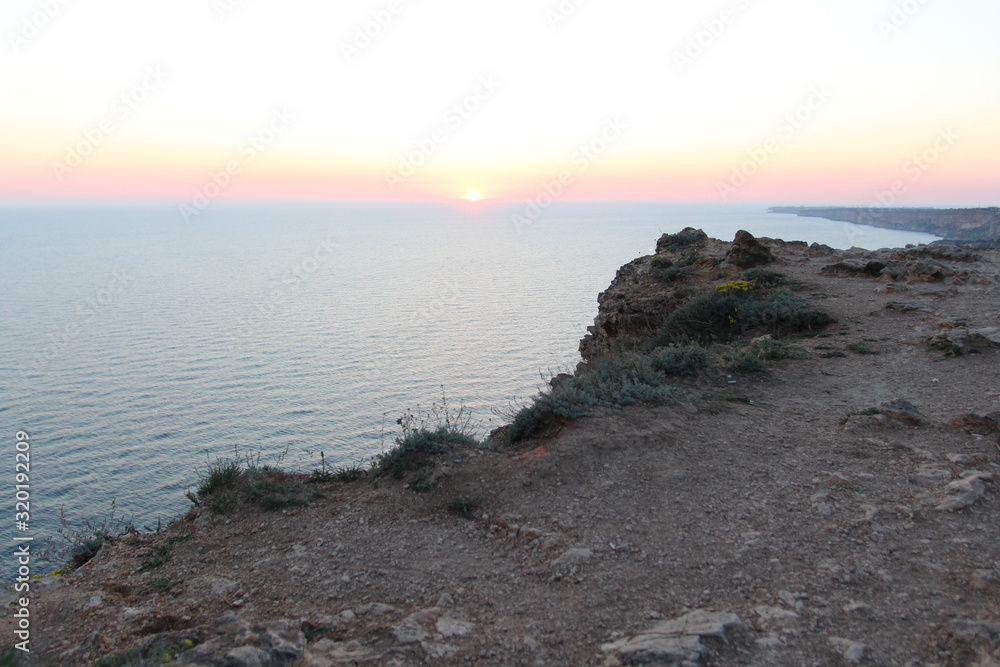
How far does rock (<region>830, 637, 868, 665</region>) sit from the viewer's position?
3504mm

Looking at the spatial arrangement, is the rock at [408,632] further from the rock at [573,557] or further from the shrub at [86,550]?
the shrub at [86,550]

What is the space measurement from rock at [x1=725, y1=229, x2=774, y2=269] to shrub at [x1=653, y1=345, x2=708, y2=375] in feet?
28.6

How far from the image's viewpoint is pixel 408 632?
399 cm

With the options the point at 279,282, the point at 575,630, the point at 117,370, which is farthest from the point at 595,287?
the point at 575,630

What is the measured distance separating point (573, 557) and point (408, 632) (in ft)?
4.92

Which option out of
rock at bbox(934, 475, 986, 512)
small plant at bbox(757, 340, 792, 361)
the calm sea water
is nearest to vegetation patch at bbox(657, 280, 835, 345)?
small plant at bbox(757, 340, 792, 361)

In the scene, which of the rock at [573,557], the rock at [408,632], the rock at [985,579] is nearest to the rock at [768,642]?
the rock at [573,557]

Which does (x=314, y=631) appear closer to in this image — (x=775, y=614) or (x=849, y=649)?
(x=775, y=614)

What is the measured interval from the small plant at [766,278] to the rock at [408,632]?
13215 mm

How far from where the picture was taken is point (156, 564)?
17.6ft

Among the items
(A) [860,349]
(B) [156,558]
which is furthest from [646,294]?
(B) [156,558]

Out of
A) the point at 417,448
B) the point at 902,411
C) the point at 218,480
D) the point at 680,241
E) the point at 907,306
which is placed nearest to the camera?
the point at 218,480

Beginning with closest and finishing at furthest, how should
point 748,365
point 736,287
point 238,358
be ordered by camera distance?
point 748,365 → point 736,287 → point 238,358

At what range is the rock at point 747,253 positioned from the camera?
16875mm
